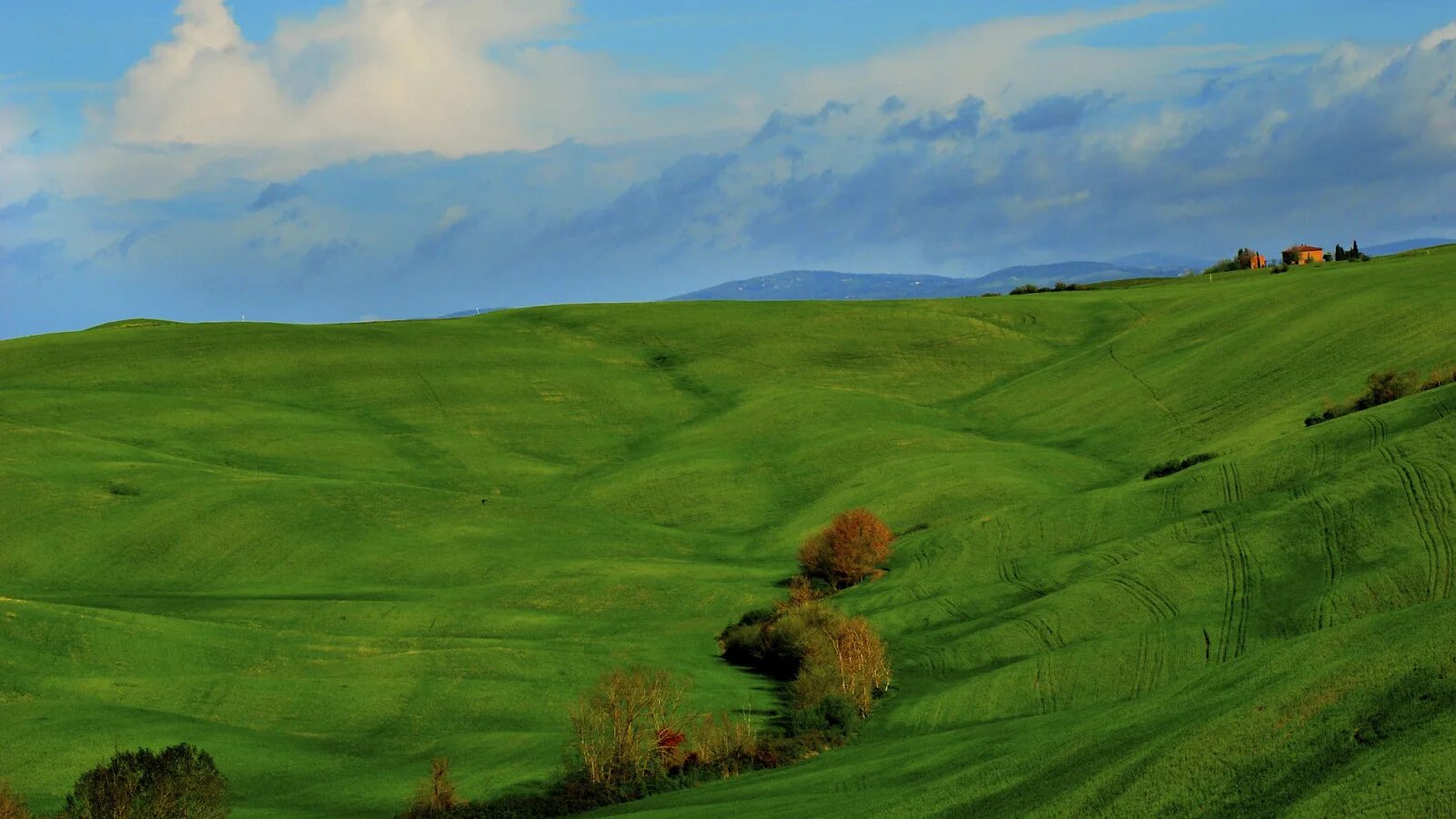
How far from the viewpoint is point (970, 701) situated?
60000 millimetres

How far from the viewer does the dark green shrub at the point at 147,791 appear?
45.8 metres

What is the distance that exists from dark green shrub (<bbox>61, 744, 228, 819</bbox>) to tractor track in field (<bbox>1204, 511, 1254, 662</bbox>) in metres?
36.3

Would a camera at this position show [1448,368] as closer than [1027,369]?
Yes

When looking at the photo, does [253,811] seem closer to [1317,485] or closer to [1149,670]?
[1149,670]

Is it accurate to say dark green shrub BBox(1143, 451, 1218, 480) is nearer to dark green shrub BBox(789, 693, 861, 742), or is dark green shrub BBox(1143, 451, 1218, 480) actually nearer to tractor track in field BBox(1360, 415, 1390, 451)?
tractor track in field BBox(1360, 415, 1390, 451)

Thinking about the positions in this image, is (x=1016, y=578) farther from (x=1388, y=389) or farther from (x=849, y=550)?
(x=1388, y=389)

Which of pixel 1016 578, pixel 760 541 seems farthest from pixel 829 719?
pixel 760 541

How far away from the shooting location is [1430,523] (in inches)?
2489

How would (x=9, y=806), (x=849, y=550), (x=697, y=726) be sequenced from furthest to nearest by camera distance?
1. (x=849, y=550)
2. (x=697, y=726)
3. (x=9, y=806)

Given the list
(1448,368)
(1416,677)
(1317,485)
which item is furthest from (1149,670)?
(1448,368)

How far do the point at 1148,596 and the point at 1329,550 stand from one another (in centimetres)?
775

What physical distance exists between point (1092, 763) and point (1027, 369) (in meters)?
112

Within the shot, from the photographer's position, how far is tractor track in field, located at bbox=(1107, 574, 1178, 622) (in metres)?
65.8

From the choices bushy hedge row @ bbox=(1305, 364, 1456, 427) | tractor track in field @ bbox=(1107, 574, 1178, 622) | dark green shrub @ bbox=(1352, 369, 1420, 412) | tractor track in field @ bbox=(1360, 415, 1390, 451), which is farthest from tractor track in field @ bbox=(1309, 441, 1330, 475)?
dark green shrub @ bbox=(1352, 369, 1420, 412)
